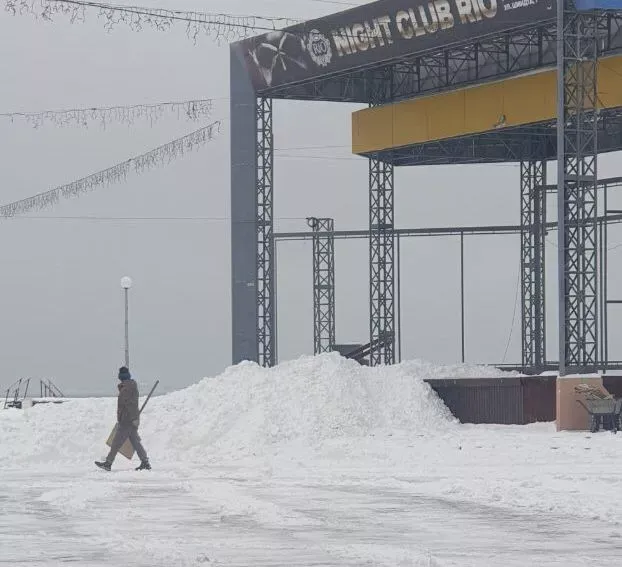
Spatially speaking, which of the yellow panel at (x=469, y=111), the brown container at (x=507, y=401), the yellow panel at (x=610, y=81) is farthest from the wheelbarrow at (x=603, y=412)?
the yellow panel at (x=610, y=81)

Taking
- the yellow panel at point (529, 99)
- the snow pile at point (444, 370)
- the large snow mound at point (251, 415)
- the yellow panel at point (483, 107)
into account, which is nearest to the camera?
the large snow mound at point (251, 415)

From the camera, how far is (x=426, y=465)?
21.3m

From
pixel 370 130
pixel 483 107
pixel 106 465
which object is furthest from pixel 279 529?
pixel 370 130

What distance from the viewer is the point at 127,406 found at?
2114 centimetres

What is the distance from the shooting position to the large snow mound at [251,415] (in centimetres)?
2575

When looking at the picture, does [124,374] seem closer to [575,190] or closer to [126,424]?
[126,424]

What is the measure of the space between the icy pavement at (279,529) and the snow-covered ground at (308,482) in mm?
27

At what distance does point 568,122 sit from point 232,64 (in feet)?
41.0

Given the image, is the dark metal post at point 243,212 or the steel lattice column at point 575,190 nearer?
the steel lattice column at point 575,190

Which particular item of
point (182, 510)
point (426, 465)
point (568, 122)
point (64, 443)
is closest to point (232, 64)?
point (568, 122)

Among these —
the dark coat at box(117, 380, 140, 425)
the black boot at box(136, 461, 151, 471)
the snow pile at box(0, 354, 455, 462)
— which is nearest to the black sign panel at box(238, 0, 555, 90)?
the snow pile at box(0, 354, 455, 462)

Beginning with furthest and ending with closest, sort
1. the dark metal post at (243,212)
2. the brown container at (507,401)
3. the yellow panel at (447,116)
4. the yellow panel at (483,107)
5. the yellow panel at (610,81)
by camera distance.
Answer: the dark metal post at (243,212) → the yellow panel at (447,116) → the yellow panel at (483,107) → the yellow panel at (610,81) → the brown container at (507,401)

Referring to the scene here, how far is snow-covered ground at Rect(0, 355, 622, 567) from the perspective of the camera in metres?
11.6

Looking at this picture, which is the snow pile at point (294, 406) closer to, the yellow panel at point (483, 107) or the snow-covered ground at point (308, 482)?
the snow-covered ground at point (308, 482)
